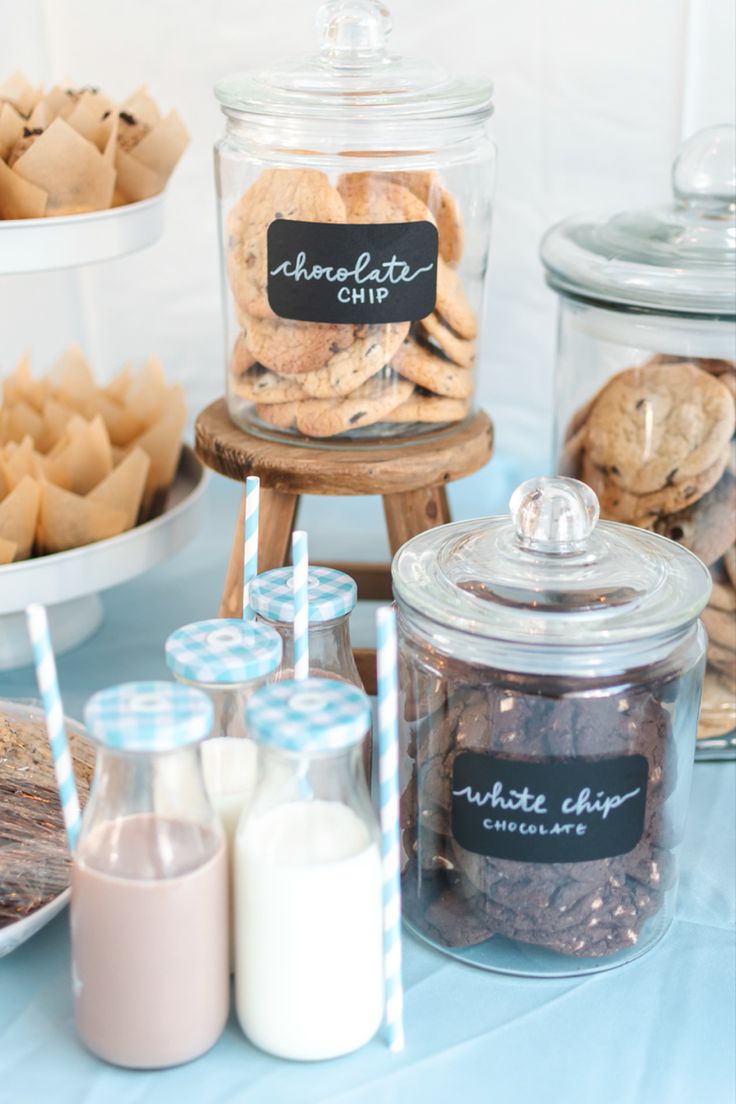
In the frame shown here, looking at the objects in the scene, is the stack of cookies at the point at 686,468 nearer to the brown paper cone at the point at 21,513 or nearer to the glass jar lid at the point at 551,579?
the glass jar lid at the point at 551,579

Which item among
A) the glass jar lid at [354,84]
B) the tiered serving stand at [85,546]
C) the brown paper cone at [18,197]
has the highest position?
the glass jar lid at [354,84]

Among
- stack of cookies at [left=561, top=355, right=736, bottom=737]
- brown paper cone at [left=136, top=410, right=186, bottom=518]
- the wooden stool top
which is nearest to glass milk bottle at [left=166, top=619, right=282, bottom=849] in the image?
the wooden stool top

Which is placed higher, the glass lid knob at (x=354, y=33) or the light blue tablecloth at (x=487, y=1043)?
the glass lid knob at (x=354, y=33)

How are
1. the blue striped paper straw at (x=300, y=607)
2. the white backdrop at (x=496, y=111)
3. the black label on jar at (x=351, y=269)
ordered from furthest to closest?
the white backdrop at (x=496, y=111), the black label on jar at (x=351, y=269), the blue striped paper straw at (x=300, y=607)

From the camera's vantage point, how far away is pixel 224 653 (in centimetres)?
66

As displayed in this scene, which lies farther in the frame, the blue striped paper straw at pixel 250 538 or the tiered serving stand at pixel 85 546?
the tiered serving stand at pixel 85 546

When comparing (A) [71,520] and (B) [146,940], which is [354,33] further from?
(B) [146,940]

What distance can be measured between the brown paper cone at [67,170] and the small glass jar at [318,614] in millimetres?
377

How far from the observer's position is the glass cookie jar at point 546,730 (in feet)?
2.25

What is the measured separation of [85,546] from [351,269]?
34 centimetres

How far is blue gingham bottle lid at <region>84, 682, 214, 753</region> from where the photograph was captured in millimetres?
587

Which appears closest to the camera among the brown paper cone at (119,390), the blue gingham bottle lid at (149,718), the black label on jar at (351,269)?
the blue gingham bottle lid at (149,718)

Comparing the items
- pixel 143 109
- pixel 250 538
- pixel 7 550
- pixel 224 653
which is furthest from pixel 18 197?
pixel 224 653

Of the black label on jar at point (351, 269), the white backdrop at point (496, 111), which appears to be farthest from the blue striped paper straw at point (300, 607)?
the white backdrop at point (496, 111)
